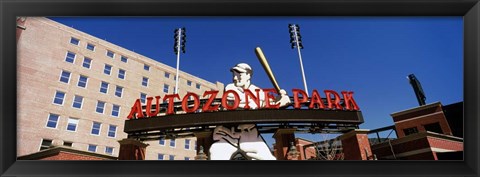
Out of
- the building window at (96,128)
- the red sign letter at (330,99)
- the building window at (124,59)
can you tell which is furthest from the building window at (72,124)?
the red sign letter at (330,99)

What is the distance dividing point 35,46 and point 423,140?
1273 inches

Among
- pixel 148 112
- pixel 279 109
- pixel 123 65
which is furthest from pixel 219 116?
pixel 123 65

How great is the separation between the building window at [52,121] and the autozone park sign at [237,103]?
15.9 metres

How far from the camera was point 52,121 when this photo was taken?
92.2 ft

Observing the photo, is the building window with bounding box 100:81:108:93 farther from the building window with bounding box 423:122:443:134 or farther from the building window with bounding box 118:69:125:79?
the building window with bounding box 423:122:443:134

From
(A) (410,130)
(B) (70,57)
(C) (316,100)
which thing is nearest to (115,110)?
(B) (70,57)

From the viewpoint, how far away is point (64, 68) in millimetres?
30172

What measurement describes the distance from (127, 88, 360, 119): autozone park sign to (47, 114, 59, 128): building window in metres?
15.9

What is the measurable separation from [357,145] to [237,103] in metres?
7.23

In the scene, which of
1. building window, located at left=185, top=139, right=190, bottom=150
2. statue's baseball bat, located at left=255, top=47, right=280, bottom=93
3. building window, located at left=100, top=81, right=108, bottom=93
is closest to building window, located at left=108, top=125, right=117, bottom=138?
building window, located at left=100, top=81, right=108, bottom=93

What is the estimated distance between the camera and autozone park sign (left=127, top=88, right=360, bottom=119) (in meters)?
14.7

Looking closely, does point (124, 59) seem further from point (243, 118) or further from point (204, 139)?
point (243, 118)

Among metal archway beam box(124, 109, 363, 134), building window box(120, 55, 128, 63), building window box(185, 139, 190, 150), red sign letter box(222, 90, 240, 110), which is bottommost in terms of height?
metal archway beam box(124, 109, 363, 134)
